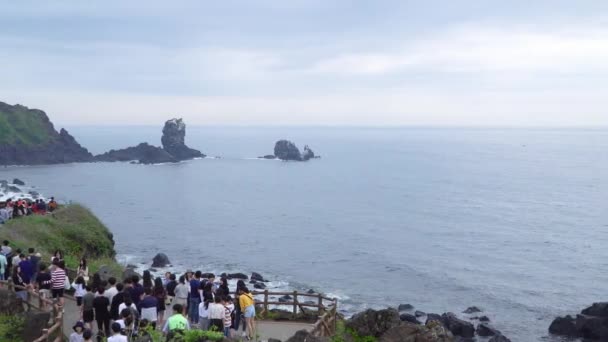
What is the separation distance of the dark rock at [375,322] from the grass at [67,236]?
430 inches

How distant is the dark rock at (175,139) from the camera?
500ft

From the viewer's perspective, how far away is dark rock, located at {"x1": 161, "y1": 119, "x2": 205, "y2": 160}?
500 ft

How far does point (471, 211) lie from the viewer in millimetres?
84938

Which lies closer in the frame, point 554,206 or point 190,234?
point 190,234

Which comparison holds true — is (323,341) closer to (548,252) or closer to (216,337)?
(216,337)

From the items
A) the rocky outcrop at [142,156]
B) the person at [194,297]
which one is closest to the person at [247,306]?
the person at [194,297]

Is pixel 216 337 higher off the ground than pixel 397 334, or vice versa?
pixel 216 337

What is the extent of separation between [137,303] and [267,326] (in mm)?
5361

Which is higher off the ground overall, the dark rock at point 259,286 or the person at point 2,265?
the person at point 2,265

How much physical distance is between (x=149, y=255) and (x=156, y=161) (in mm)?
96326

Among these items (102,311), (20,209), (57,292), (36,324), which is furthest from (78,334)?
(20,209)

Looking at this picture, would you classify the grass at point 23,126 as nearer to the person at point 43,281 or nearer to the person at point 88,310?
the person at point 43,281

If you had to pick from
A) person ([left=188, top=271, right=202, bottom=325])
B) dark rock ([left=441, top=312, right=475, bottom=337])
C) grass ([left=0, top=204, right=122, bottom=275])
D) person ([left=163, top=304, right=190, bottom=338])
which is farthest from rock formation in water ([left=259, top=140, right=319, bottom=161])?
person ([left=163, top=304, right=190, bottom=338])

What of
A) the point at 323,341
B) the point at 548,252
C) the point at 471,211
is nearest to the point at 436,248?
the point at 548,252
